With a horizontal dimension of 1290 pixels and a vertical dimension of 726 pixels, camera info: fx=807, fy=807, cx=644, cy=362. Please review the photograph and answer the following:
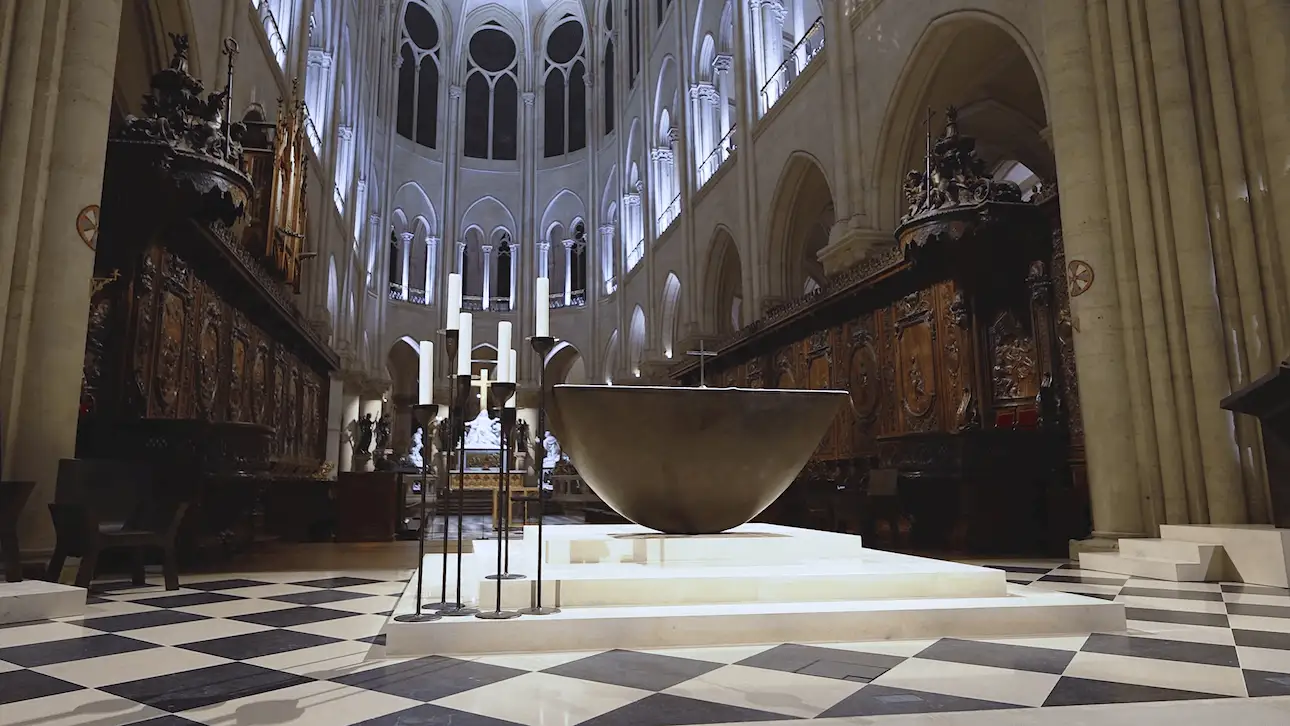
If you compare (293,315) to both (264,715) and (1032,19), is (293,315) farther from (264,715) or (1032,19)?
(264,715)

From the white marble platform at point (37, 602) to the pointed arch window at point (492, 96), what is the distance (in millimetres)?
25732

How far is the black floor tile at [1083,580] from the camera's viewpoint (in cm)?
445

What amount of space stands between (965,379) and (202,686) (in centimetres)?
743

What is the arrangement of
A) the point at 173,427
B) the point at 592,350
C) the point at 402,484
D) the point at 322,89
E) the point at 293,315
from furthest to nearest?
the point at 592,350
the point at 322,89
the point at 293,315
the point at 402,484
the point at 173,427

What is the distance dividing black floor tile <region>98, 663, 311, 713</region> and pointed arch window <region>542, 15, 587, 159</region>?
26205 mm

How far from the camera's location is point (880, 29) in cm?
1042

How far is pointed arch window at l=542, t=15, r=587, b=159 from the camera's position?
90.3 feet

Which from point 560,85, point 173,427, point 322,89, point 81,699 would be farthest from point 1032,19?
point 560,85

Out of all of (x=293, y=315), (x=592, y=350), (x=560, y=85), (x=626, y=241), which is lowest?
(x=293, y=315)

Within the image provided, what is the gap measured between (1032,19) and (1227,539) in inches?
208

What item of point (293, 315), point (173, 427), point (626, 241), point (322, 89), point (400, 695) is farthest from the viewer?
point (626, 241)

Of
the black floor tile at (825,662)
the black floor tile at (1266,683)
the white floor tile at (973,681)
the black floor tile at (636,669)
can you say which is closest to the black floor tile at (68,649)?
the black floor tile at (636,669)

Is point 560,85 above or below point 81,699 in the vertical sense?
above

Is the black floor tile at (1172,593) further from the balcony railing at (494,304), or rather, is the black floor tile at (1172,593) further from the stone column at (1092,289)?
the balcony railing at (494,304)
